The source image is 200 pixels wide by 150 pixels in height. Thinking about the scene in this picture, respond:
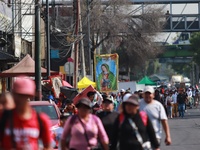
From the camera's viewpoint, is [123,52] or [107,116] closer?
[107,116]

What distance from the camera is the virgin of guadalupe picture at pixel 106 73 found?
118ft

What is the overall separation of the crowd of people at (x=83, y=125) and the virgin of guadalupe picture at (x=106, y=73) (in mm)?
20628

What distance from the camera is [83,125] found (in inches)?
402

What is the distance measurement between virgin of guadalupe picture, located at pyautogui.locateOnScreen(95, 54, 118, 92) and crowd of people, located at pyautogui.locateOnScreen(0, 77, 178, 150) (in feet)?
67.7

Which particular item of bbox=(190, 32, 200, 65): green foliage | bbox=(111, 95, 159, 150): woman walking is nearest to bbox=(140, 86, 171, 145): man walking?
bbox=(111, 95, 159, 150): woman walking

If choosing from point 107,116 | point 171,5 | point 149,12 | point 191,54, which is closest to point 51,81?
point 107,116

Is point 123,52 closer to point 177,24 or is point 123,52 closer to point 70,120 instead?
point 177,24

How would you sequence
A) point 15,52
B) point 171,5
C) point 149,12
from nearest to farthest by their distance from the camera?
point 15,52
point 149,12
point 171,5

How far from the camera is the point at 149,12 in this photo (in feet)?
209

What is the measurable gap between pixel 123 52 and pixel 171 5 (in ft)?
23.7

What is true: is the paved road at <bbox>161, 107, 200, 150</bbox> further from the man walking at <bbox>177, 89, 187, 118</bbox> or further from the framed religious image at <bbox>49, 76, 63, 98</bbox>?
the man walking at <bbox>177, 89, 187, 118</bbox>

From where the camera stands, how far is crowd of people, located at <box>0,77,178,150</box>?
761 cm

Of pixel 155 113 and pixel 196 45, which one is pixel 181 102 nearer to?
pixel 155 113

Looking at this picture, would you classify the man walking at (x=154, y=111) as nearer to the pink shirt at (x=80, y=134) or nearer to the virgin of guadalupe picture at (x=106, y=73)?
the pink shirt at (x=80, y=134)
